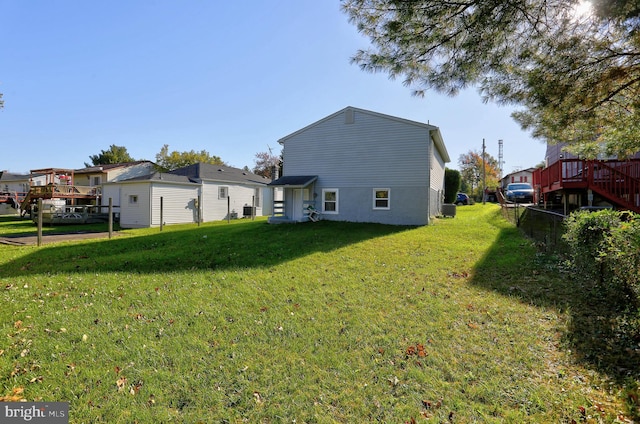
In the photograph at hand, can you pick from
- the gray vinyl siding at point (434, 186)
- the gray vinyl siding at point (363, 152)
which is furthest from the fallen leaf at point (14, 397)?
the gray vinyl siding at point (434, 186)

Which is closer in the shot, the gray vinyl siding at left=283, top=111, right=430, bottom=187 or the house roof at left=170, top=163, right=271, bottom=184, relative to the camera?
the gray vinyl siding at left=283, top=111, right=430, bottom=187

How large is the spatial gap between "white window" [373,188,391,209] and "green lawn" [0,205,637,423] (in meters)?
8.03

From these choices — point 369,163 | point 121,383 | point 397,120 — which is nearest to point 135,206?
point 369,163

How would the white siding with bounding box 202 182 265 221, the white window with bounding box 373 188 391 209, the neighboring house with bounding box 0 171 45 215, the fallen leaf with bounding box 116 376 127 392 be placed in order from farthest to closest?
the neighboring house with bounding box 0 171 45 215 < the white siding with bounding box 202 182 265 221 < the white window with bounding box 373 188 391 209 < the fallen leaf with bounding box 116 376 127 392

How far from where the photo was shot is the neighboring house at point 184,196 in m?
20.7

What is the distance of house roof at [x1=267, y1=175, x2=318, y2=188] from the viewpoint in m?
16.3

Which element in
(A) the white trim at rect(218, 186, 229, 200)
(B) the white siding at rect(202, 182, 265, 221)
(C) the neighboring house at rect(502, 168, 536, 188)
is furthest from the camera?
(C) the neighboring house at rect(502, 168, 536, 188)

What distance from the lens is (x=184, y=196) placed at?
2236 cm

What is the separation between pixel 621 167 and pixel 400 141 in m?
8.22

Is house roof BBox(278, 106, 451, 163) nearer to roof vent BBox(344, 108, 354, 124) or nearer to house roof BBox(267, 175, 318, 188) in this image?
roof vent BBox(344, 108, 354, 124)

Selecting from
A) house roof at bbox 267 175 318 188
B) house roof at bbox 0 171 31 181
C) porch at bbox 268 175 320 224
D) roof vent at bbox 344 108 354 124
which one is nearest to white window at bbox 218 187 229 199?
porch at bbox 268 175 320 224

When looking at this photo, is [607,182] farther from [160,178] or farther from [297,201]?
[160,178]

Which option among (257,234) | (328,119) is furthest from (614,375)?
(328,119)

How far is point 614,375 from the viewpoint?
316 centimetres
